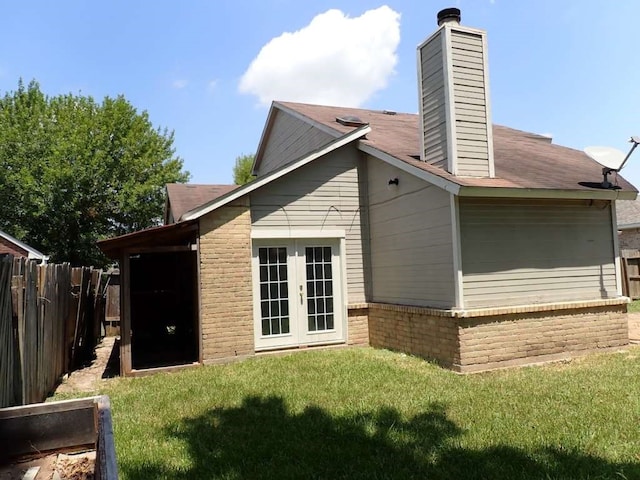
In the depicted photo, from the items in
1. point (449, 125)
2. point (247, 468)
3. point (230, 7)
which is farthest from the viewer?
point (230, 7)

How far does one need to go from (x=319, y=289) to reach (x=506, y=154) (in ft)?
16.4

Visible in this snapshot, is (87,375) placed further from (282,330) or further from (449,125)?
(449,125)

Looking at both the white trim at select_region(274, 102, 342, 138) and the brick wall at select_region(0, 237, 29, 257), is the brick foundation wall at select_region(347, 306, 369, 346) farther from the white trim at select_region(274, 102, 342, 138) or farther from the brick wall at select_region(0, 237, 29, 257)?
the brick wall at select_region(0, 237, 29, 257)

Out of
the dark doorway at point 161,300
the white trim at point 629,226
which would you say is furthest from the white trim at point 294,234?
the white trim at point 629,226

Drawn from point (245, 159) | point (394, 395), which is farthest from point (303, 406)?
point (245, 159)

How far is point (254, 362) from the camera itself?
821cm

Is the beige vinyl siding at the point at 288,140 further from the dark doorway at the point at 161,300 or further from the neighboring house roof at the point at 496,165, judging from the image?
the dark doorway at the point at 161,300

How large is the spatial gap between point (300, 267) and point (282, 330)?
129 cm

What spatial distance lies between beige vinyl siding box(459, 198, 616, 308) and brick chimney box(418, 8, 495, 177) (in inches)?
31.0

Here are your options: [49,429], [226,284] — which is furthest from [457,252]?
[49,429]

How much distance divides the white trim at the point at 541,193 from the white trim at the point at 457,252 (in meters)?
0.28

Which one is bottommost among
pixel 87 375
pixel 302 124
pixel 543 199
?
pixel 87 375

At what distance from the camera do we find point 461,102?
7781 millimetres

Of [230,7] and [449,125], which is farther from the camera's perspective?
[230,7]
